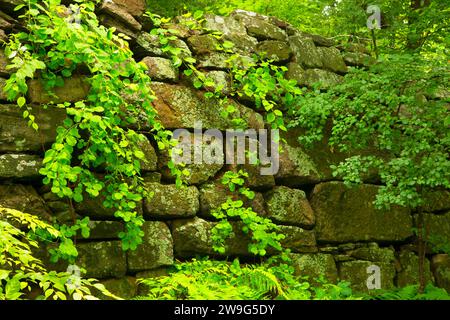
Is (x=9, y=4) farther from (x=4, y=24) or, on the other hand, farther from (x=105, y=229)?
(x=105, y=229)

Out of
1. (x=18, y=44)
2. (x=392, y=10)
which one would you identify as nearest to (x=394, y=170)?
(x=392, y=10)

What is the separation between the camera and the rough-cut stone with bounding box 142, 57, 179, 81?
5738 millimetres

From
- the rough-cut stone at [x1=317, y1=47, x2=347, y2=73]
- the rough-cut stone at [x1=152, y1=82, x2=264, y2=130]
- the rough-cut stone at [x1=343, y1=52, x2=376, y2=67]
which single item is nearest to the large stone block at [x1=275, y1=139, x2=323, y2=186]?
the rough-cut stone at [x1=152, y1=82, x2=264, y2=130]

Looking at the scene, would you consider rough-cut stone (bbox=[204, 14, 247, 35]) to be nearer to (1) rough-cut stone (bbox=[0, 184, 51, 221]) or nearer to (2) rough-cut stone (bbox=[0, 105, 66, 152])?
(2) rough-cut stone (bbox=[0, 105, 66, 152])

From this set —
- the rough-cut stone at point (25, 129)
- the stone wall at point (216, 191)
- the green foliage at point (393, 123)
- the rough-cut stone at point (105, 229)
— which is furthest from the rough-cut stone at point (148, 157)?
the green foliage at point (393, 123)

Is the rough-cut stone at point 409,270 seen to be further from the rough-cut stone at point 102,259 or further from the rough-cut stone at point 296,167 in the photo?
the rough-cut stone at point 102,259

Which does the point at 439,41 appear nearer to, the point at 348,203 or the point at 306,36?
the point at 306,36

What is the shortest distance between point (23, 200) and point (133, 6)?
8.35 feet

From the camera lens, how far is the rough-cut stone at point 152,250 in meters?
5.19

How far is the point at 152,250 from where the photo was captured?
5.27 metres

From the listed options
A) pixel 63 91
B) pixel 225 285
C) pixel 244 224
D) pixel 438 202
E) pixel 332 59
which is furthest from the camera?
pixel 332 59

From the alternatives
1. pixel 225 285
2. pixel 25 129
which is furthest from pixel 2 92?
pixel 225 285

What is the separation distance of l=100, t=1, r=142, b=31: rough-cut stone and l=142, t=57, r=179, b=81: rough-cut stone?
0.39m

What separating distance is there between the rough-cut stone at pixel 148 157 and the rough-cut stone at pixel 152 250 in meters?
0.59
